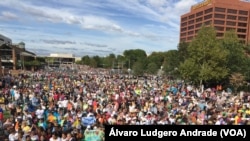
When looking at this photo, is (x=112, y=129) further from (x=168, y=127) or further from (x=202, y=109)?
(x=202, y=109)

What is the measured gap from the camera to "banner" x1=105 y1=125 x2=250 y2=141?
7.09 metres

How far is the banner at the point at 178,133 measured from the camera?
709cm

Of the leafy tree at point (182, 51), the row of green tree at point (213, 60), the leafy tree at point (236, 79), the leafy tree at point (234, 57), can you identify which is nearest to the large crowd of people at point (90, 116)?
the row of green tree at point (213, 60)

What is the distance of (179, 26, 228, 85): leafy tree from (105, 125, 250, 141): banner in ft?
93.6

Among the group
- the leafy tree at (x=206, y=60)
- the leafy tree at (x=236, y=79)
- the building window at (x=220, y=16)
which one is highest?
the building window at (x=220, y=16)

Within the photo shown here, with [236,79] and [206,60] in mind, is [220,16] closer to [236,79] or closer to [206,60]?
[236,79]

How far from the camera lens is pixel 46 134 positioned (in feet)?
39.9

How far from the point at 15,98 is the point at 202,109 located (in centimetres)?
1171

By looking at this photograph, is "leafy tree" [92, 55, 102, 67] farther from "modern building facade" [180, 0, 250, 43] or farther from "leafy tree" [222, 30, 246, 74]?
"leafy tree" [222, 30, 246, 74]

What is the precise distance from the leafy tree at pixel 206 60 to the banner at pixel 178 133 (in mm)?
28532

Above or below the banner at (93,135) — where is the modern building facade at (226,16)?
above

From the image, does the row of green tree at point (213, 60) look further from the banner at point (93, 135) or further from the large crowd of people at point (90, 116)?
the banner at point (93, 135)

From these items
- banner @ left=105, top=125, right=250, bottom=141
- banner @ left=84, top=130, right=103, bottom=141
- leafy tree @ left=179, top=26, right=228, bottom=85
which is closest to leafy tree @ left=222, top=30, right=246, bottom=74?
leafy tree @ left=179, top=26, right=228, bottom=85

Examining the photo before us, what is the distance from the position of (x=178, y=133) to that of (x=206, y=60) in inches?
1204
